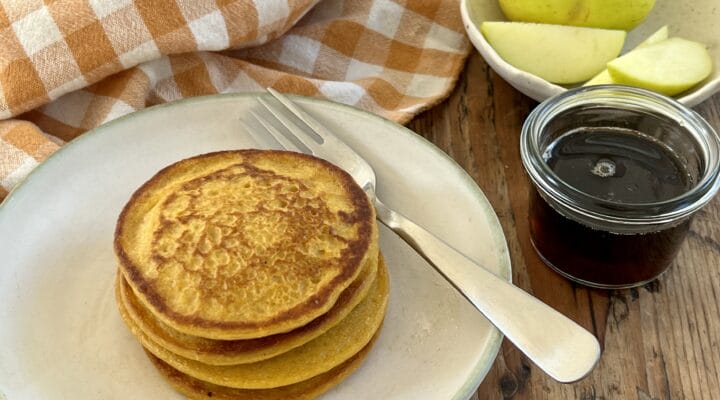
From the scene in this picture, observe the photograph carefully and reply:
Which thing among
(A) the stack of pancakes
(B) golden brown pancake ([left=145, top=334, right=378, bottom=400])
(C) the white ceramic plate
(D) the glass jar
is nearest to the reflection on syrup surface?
(D) the glass jar

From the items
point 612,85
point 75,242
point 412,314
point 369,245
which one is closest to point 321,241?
point 369,245

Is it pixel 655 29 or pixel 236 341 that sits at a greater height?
pixel 236 341

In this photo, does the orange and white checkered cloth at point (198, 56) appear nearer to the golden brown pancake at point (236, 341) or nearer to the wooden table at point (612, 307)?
the wooden table at point (612, 307)

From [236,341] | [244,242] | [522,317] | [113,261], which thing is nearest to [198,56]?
[113,261]

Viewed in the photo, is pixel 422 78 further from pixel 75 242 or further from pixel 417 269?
pixel 75 242

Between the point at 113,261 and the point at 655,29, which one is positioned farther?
the point at 655,29

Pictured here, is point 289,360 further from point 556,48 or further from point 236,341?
point 556,48
